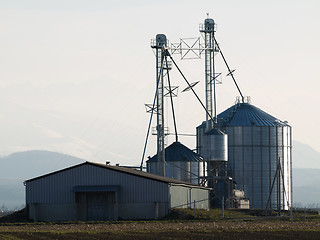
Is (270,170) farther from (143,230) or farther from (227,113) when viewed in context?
(143,230)

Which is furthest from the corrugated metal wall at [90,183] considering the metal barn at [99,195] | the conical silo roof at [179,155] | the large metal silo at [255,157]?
the large metal silo at [255,157]

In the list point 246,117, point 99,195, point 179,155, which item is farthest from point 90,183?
point 246,117

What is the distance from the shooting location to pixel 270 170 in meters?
107

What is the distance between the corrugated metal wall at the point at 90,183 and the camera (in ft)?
263

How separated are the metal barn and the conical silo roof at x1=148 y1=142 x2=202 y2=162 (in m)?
18.7

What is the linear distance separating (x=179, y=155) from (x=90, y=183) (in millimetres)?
23483

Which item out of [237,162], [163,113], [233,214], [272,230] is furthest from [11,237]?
[237,162]

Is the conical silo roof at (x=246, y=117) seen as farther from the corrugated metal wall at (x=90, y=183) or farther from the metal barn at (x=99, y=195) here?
the corrugated metal wall at (x=90, y=183)

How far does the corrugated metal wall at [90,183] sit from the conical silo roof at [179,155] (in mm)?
21658

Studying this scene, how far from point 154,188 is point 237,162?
29714 millimetres

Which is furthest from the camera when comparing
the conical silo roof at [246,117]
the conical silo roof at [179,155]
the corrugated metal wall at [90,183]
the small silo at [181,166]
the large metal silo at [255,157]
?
the conical silo roof at [246,117]

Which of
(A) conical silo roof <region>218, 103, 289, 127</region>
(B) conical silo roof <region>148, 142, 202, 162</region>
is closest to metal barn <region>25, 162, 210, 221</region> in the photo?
(B) conical silo roof <region>148, 142, 202, 162</region>

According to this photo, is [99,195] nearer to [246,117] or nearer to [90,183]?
[90,183]

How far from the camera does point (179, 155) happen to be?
340 feet
